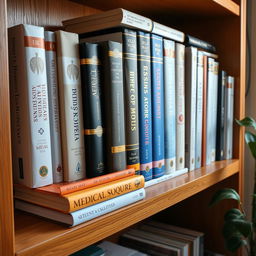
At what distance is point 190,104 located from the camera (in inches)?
34.5

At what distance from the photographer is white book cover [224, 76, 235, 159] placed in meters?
1.05

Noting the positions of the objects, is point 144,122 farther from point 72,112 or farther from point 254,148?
point 254,148

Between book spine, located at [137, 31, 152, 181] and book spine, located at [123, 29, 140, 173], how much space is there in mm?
20

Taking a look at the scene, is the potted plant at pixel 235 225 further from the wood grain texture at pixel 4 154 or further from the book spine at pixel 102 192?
the wood grain texture at pixel 4 154

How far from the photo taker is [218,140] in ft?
3.41

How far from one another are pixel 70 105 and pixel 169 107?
296 mm

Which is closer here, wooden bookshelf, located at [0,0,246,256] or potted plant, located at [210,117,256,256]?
wooden bookshelf, located at [0,0,246,256]

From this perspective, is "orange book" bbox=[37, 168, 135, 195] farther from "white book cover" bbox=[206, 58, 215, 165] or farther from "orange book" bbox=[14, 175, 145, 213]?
"white book cover" bbox=[206, 58, 215, 165]

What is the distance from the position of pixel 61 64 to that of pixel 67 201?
0.75 feet

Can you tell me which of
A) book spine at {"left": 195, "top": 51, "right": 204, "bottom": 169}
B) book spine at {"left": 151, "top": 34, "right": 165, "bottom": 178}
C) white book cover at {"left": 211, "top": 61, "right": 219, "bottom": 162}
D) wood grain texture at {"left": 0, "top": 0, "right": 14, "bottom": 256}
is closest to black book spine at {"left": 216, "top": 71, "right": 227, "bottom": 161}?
white book cover at {"left": 211, "top": 61, "right": 219, "bottom": 162}

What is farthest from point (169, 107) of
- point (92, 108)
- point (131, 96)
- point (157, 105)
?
point (92, 108)

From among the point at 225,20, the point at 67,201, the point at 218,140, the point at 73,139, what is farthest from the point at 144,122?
the point at 225,20

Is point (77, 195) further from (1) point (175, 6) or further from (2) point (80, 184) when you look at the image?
(1) point (175, 6)

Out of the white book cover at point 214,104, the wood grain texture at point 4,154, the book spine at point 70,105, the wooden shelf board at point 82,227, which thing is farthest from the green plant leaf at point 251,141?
the wood grain texture at point 4,154
